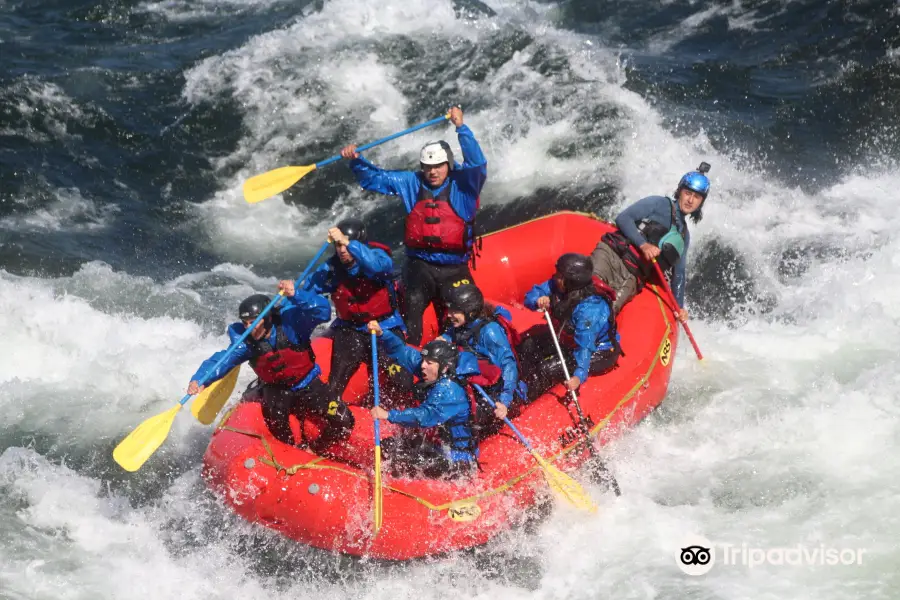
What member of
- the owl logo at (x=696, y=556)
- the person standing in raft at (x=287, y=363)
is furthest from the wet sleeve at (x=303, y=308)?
the owl logo at (x=696, y=556)

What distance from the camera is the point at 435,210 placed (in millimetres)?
6648

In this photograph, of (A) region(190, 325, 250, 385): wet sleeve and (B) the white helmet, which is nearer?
(A) region(190, 325, 250, 385): wet sleeve

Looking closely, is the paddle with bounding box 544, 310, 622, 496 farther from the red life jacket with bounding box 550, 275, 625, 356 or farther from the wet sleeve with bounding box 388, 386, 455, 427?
the wet sleeve with bounding box 388, 386, 455, 427

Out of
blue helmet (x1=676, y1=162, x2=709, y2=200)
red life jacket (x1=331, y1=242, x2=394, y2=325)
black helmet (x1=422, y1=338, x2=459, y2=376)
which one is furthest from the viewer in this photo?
blue helmet (x1=676, y1=162, x2=709, y2=200)

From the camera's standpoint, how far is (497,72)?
39.2ft

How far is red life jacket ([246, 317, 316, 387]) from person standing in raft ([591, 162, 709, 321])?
238cm

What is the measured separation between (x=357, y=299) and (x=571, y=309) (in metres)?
1.49

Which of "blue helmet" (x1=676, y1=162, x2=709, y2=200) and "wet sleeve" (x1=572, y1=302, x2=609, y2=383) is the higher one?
"blue helmet" (x1=676, y1=162, x2=709, y2=200)

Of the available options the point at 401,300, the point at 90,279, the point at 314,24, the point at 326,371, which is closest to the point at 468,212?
the point at 401,300

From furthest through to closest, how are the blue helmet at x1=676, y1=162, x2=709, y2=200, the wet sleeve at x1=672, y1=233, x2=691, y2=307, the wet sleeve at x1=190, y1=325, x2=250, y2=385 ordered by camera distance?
the wet sleeve at x1=672, y1=233, x2=691, y2=307 < the blue helmet at x1=676, y1=162, x2=709, y2=200 < the wet sleeve at x1=190, y1=325, x2=250, y2=385

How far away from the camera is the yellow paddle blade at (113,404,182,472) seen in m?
6.19

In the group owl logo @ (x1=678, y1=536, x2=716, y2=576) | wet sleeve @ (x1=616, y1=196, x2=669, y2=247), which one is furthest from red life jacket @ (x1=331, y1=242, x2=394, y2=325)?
owl logo @ (x1=678, y1=536, x2=716, y2=576)

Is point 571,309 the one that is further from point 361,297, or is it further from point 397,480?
point 397,480

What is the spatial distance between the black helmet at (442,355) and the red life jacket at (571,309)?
1131 millimetres
